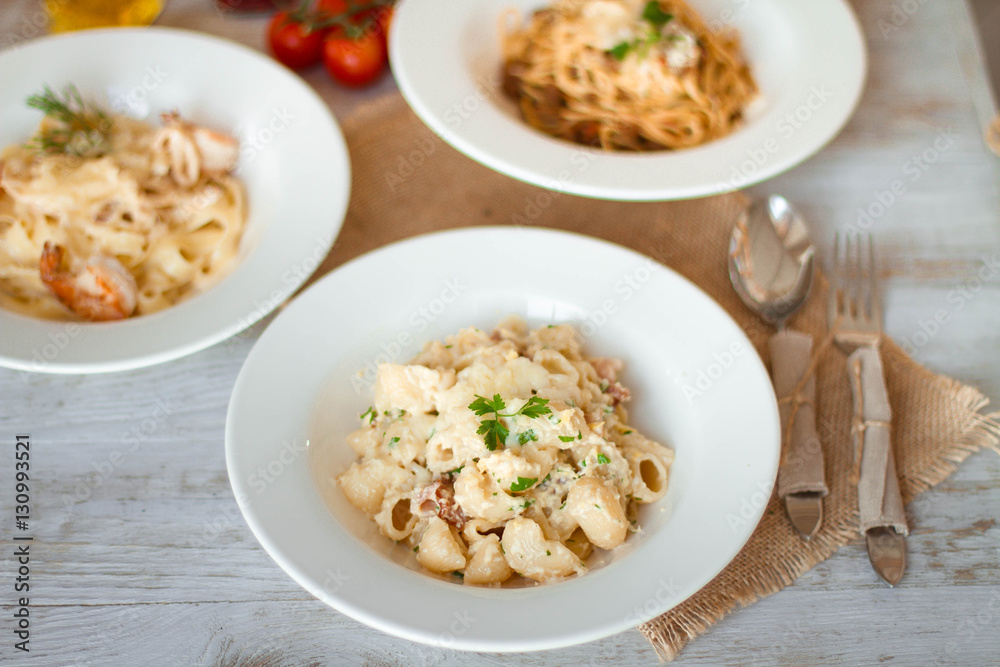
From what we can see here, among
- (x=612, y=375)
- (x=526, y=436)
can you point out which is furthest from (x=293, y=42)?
(x=526, y=436)

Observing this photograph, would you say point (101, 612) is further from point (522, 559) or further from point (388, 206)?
point (388, 206)

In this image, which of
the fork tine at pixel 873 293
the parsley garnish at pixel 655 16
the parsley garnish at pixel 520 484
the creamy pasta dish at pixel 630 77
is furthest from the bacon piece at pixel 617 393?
the parsley garnish at pixel 655 16

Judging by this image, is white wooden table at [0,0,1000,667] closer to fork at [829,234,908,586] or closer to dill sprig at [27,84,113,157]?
fork at [829,234,908,586]

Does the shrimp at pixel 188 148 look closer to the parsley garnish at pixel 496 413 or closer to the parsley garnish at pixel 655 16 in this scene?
the parsley garnish at pixel 496 413

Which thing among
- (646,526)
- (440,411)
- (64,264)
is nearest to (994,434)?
(646,526)

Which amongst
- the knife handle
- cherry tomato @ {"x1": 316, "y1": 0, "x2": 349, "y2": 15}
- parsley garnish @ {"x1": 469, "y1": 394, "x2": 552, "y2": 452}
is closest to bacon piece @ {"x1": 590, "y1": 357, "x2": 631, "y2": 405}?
parsley garnish @ {"x1": 469, "y1": 394, "x2": 552, "y2": 452}

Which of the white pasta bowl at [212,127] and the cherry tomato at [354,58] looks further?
the cherry tomato at [354,58]
